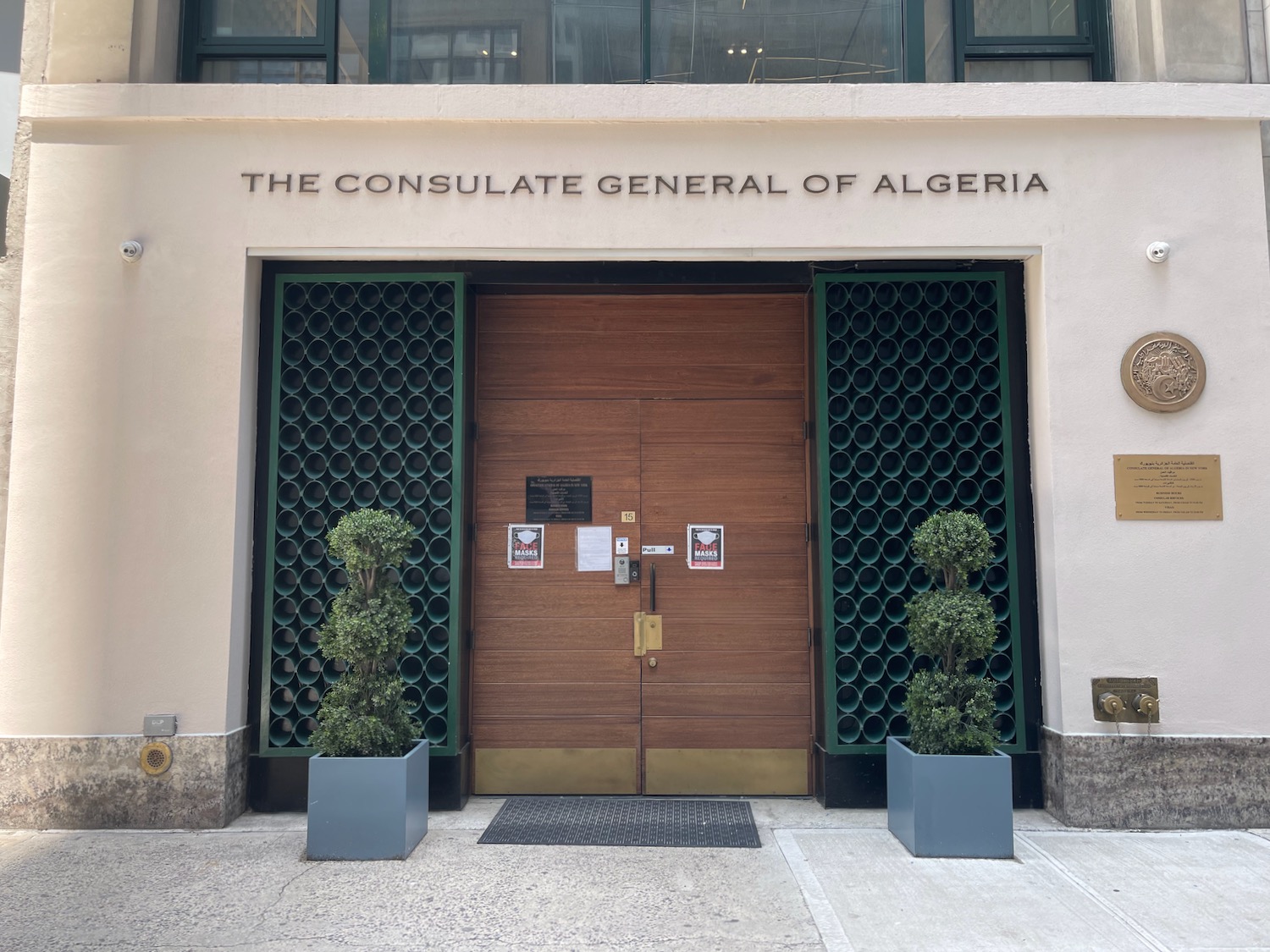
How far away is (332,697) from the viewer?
5.59 m

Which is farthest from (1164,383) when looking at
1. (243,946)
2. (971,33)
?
(243,946)

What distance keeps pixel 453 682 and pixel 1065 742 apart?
390cm

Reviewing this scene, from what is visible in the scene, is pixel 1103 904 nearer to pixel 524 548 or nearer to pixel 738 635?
pixel 738 635

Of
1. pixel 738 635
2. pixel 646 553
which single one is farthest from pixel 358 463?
pixel 738 635

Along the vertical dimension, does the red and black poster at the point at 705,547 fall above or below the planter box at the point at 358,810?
above

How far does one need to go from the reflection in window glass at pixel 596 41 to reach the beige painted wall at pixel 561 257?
560mm

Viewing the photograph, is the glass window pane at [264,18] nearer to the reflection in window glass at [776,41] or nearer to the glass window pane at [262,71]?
the glass window pane at [262,71]

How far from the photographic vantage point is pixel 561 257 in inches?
252

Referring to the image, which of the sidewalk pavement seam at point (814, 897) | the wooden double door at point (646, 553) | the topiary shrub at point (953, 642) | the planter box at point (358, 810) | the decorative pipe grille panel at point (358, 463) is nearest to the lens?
the sidewalk pavement seam at point (814, 897)

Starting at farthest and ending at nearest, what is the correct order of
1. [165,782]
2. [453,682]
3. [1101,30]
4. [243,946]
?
[1101,30]
[453,682]
[165,782]
[243,946]

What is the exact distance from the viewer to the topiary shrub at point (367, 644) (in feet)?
18.1

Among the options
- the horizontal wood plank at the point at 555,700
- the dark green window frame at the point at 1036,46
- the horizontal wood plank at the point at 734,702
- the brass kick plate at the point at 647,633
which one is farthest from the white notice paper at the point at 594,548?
the dark green window frame at the point at 1036,46

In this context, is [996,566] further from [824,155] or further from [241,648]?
[241,648]

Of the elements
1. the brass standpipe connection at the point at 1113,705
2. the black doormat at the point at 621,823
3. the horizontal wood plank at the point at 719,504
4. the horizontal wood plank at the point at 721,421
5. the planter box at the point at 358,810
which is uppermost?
the horizontal wood plank at the point at 721,421
